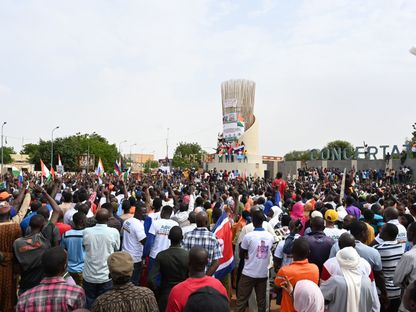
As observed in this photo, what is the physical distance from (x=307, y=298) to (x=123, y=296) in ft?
5.70

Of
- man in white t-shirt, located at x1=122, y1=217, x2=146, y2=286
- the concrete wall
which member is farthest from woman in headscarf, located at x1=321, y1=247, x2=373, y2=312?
the concrete wall

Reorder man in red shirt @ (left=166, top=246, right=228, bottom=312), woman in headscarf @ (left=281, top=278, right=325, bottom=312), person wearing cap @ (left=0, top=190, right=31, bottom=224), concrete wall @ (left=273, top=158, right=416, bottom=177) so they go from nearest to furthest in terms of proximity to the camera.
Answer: man in red shirt @ (left=166, top=246, right=228, bottom=312), woman in headscarf @ (left=281, top=278, right=325, bottom=312), person wearing cap @ (left=0, top=190, right=31, bottom=224), concrete wall @ (left=273, top=158, right=416, bottom=177)

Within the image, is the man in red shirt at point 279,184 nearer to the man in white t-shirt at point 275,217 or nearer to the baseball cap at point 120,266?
the man in white t-shirt at point 275,217

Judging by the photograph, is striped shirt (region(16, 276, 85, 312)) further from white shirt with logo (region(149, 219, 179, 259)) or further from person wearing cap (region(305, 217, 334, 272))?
person wearing cap (region(305, 217, 334, 272))

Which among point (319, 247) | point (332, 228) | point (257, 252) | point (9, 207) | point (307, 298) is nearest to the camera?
point (307, 298)

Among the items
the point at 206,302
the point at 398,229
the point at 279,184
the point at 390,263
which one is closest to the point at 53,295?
the point at 206,302

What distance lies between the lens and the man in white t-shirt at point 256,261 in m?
6.01

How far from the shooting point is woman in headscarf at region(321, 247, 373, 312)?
163 inches

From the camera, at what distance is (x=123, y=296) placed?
324 centimetres

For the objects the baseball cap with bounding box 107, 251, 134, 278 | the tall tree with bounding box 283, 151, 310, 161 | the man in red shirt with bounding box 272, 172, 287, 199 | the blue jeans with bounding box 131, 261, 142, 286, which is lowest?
the blue jeans with bounding box 131, 261, 142, 286

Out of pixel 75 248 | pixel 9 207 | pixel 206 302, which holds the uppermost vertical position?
pixel 9 207

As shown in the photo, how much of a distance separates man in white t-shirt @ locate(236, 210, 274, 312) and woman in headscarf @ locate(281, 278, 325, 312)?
2.03m

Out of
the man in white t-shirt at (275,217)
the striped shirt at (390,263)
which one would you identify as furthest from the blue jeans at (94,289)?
the striped shirt at (390,263)

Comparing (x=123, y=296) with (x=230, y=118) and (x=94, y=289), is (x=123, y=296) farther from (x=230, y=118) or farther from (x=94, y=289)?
(x=230, y=118)
